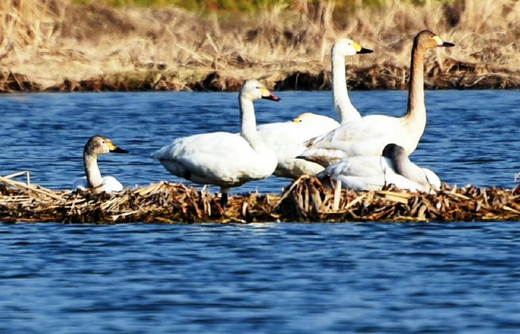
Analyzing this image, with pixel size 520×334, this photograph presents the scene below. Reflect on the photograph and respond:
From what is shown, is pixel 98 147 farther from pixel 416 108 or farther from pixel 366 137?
pixel 416 108

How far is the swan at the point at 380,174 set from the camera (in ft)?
39.1

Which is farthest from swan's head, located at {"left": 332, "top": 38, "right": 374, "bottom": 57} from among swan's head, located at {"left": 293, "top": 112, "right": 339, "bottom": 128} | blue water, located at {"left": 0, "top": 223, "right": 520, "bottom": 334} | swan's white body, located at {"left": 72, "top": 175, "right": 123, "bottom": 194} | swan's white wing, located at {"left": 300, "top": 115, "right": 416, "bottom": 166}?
blue water, located at {"left": 0, "top": 223, "right": 520, "bottom": 334}

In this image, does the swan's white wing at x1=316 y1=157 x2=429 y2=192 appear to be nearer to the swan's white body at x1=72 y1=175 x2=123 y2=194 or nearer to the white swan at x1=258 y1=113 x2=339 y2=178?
the white swan at x1=258 y1=113 x2=339 y2=178

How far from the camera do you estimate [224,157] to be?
11.7 meters

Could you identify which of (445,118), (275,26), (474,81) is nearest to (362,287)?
(445,118)

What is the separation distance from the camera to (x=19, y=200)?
39.9 feet

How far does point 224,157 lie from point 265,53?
17.0 metres

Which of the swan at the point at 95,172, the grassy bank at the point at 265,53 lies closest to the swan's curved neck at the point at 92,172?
the swan at the point at 95,172

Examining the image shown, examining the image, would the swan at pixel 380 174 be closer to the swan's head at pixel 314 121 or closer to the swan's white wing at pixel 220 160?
the swan's white wing at pixel 220 160

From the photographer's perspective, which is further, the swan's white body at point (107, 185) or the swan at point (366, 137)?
the swan's white body at point (107, 185)

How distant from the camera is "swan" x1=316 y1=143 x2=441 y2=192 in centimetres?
1193

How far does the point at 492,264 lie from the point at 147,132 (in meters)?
12.3

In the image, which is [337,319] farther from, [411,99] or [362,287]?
[411,99]

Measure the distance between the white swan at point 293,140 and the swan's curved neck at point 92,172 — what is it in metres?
1.56
